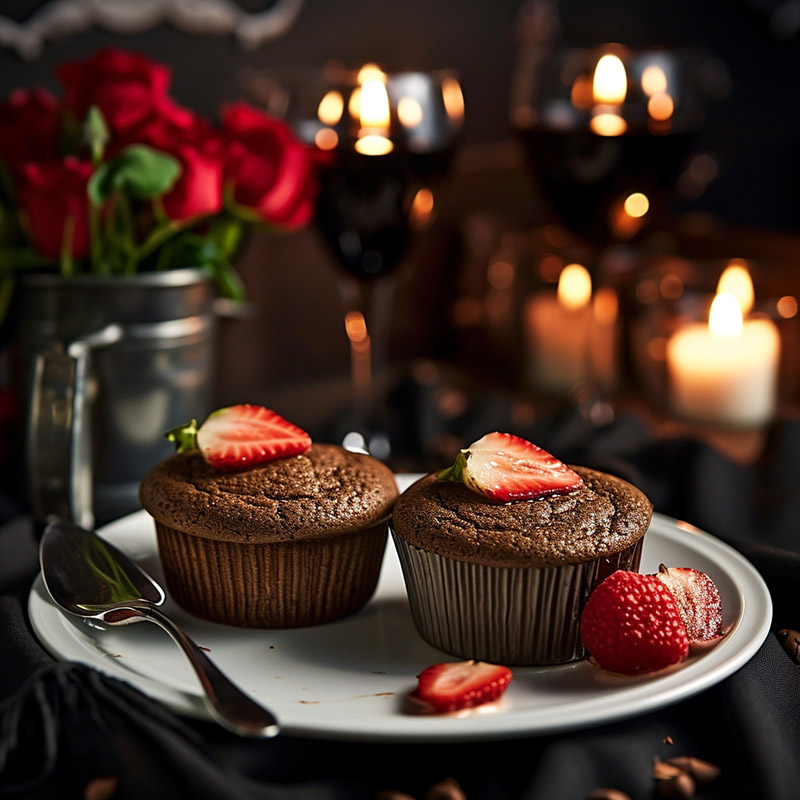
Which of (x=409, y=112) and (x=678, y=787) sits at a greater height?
(x=409, y=112)

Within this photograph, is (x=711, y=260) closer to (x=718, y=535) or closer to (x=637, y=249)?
(x=637, y=249)

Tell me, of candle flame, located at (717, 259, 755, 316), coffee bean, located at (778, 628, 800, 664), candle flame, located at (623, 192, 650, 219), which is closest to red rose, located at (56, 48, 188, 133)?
candle flame, located at (623, 192, 650, 219)

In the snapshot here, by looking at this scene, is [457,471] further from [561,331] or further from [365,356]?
[561,331]

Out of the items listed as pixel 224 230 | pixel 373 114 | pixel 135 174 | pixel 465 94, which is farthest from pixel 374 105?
pixel 465 94

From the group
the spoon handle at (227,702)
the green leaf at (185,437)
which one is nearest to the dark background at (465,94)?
the green leaf at (185,437)

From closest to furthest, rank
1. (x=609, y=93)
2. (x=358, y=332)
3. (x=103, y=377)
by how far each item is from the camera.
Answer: (x=103, y=377) → (x=609, y=93) → (x=358, y=332)

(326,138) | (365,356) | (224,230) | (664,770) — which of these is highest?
(326,138)
